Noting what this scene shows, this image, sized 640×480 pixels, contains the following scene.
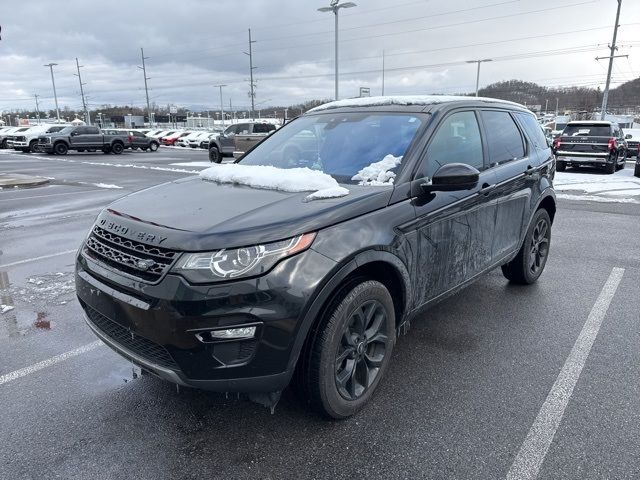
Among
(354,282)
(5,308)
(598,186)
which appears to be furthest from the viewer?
(598,186)

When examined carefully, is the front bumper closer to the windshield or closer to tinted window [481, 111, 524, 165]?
the windshield

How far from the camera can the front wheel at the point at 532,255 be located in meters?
4.89

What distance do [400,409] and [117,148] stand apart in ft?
105

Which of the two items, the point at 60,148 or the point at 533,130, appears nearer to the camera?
the point at 533,130

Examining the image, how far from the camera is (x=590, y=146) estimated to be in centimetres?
1681

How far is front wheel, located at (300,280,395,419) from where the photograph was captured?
258cm

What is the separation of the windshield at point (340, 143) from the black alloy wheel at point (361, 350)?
0.89 metres

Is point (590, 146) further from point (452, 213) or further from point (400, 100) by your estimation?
point (452, 213)

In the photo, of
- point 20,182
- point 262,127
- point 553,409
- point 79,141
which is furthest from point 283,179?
point 79,141

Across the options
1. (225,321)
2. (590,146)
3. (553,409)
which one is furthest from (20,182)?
(590,146)

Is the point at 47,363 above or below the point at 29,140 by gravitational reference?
below

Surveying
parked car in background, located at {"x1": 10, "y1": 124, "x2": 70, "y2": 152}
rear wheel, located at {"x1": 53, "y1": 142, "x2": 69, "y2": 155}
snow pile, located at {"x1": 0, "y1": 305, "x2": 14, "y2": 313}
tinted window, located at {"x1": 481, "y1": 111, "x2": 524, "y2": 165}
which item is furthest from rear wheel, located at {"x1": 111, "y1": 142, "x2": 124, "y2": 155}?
tinted window, located at {"x1": 481, "y1": 111, "x2": 524, "y2": 165}

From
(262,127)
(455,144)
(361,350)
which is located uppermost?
(455,144)

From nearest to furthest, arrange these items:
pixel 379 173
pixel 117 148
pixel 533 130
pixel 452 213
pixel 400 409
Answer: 1. pixel 400 409
2. pixel 379 173
3. pixel 452 213
4. pixel 533 130
5. pixel 117 148
